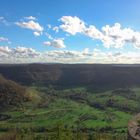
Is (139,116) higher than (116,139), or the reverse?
(139,116)

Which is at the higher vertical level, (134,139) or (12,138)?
(134,139)

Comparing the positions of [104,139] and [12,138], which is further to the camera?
[12,138]

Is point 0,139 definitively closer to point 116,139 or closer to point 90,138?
point 90,138

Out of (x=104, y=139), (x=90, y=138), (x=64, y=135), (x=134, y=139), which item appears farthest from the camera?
(x=90, y=138)

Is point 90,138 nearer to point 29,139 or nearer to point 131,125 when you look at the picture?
point 29,139

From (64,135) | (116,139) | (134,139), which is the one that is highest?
(134,139)

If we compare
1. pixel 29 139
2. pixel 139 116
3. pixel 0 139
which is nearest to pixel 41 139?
pixel 29 139

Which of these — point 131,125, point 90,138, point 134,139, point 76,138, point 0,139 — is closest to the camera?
point 134,139

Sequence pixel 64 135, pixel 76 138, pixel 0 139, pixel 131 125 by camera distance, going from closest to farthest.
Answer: pixel 131 125
pixel 64 135
pixel 76 138
pixel 0 139

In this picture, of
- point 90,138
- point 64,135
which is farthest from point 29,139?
point 64,135
